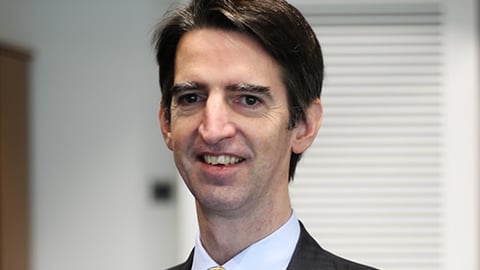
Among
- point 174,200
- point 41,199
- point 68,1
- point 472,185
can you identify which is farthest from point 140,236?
point 472,185

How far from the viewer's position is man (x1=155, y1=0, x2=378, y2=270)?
38.4 inches

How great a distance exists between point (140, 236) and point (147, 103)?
0.69 meters

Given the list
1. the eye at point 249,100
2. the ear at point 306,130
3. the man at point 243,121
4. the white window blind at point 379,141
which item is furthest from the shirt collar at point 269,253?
the white window blind at point 379,141

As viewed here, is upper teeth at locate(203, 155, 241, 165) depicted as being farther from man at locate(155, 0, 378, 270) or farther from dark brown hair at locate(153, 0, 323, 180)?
dark brown hair at locate(153, 0, 323, 180)

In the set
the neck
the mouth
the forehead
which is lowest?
the neck

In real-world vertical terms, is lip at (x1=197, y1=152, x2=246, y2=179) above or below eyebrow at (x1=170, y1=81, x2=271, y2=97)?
below

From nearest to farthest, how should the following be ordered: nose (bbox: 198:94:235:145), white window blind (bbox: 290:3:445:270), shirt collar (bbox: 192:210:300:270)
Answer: nose (bbox: 198:94:235:145), shirt collar (bbox: 192:210:300:270), white window blind (bbox: 290:3:445:270)

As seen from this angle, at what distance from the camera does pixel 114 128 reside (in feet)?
9.39

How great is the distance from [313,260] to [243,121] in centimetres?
31

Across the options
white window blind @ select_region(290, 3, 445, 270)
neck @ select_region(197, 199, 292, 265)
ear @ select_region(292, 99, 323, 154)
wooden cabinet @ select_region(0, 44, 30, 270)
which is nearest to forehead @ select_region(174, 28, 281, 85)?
ear @ select_region(292, 99, 323, 154)

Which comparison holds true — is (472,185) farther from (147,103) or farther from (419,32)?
(147,103)

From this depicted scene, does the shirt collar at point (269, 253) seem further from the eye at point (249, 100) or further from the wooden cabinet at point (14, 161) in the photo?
the wooden cabinet at point (14, 161)

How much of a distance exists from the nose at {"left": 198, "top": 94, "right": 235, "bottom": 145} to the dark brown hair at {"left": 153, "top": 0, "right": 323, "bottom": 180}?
0.14 meters

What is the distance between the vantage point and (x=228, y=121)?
0.96 meters
